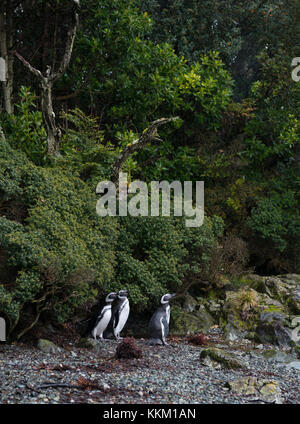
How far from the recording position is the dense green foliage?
21.2 feet

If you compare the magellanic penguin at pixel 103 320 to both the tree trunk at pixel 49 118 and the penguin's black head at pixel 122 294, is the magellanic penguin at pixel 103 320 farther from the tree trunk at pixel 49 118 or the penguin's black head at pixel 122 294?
the tree trunk at pixel 49 118

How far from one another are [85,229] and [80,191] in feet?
2.44

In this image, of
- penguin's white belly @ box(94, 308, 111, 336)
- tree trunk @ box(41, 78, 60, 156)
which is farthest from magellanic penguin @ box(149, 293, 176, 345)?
tree trunk @ box(41, 78, 60, 156)

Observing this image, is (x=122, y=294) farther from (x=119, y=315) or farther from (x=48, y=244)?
(x=48, y=244)

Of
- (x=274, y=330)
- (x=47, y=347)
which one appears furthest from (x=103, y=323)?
(x=274, y=330)

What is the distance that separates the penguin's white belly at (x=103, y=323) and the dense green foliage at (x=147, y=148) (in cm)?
28

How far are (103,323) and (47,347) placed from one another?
3.61ft

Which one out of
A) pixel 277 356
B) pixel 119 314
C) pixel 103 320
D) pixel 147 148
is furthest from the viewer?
pixel 147 148

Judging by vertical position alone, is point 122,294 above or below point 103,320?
above

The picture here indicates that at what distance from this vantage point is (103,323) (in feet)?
23.3

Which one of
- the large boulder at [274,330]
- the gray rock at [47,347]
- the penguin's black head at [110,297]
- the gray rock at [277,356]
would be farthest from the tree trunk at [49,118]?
the gray rock at [277,356]

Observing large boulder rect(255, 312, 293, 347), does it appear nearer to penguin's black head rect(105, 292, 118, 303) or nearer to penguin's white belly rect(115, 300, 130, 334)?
penguin's white belly rect(115, 300, 130, 334)

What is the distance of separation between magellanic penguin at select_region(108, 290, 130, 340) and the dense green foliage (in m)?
0.31
